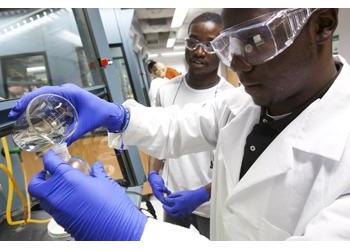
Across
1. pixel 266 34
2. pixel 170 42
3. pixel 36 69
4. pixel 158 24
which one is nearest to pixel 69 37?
pixel 36 69

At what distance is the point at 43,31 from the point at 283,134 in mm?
1640

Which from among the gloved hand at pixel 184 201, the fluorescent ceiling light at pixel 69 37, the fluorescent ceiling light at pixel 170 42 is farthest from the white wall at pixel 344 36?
the fluorescent ceiling light at pixel 170 42

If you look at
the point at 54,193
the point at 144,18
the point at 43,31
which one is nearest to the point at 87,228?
the point at 54,193

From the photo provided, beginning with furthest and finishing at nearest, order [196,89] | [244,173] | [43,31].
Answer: [43,31] < [196,89] < [244,173]

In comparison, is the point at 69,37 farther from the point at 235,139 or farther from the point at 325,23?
the point at 325,23

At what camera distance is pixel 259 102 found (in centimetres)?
88

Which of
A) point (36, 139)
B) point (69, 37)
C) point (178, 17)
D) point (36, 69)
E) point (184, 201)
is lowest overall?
point (184, 201)

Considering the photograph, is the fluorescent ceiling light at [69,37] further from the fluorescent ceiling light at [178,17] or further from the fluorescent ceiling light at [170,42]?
the fluorescent ceiling light at [170,42]

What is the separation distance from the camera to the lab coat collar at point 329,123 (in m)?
0.74

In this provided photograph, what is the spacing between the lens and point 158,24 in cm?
962

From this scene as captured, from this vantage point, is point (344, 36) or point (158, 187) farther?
point (344, 36)

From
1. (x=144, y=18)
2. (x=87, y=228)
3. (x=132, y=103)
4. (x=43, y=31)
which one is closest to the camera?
(x=87, y=228)

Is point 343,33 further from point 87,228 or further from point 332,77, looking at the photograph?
point 87,228

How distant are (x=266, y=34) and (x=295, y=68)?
0.40 ft
